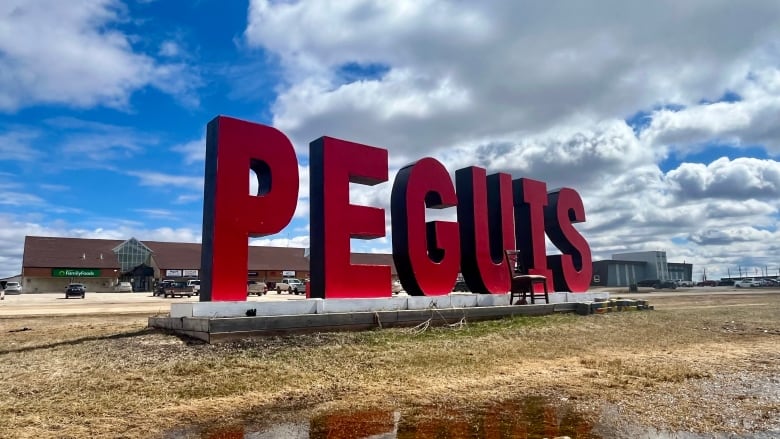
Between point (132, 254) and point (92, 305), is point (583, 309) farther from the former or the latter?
point (132, 254)

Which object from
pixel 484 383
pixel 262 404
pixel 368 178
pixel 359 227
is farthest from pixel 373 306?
pixel 262 404

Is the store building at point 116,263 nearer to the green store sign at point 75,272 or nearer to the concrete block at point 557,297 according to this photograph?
the green store sign at point 75,272

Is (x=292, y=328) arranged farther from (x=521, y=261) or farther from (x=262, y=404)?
(x=521, y=261)

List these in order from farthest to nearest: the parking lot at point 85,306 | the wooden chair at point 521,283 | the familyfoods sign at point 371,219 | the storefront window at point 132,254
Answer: the storefront window at point 132,254 < the parking lot at point 85,306 < the wooden chair at point 521,283 < the familyfoods sign at point 371,219

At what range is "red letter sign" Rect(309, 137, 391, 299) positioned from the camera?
575 inches

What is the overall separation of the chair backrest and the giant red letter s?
900 centimetres

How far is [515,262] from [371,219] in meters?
7.09

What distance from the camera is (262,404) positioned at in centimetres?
755

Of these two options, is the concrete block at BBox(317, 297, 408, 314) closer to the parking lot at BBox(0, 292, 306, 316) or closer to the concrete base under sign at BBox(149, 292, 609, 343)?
the concrete base under sign at BBox(149, 292, 609, 343)

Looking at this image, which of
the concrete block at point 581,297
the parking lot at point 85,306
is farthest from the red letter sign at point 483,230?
the parking lot at point 85,306

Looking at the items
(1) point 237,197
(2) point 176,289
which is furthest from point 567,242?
(2) point 176,289

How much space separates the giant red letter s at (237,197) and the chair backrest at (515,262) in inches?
354

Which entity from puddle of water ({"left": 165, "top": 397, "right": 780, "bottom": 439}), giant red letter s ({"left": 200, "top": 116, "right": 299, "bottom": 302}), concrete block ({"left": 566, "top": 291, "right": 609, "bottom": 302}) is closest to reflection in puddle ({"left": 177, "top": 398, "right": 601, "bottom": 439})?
puddle of water ({"left": 165, "top": 397, "right": 780, "bottom": 439})

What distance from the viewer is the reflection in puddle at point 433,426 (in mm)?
6152
